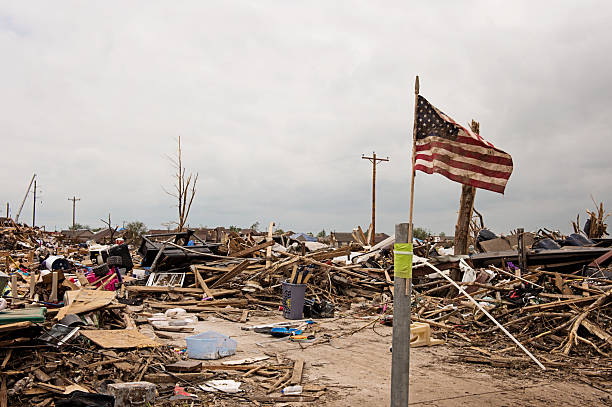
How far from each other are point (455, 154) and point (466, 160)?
147 mm

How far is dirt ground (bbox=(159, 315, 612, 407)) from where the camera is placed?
558 cm

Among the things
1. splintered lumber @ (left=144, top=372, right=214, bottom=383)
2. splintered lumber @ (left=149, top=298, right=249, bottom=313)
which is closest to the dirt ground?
splintered lumber @ (left=144, top=372, right=214, bottom=383)

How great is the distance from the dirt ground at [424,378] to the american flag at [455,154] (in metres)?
2.42

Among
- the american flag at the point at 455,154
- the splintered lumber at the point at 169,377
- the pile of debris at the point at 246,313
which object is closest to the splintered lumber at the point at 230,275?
the pile of debris at the point at 246,313

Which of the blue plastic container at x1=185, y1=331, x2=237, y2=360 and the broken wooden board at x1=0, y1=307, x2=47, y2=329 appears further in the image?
the blue plastic container at x1=185, y1=331, x2=237, y2=360

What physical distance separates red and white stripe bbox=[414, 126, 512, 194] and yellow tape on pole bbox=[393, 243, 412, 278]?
1195 millimetres

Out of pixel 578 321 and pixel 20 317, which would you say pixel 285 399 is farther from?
pixel 578 321

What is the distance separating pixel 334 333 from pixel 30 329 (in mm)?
5581

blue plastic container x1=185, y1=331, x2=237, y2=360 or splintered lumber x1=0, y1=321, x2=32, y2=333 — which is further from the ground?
splintered lumber x1=0, y1=321, x2=32, y2=333

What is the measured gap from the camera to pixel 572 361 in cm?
741

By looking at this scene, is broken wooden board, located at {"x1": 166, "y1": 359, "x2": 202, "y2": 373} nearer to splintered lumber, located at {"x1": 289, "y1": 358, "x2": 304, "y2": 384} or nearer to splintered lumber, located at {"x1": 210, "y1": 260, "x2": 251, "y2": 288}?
splintered lumber, located at {"x1": 289, "y1": 358, "x2": 304, "y2": 384}

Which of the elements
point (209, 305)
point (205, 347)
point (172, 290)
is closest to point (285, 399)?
point (205, 347)

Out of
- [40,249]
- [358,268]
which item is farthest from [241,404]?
[40,249]

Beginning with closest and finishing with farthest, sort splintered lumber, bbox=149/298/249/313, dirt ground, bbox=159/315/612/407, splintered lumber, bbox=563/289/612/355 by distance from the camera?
1. dirt ground, bbox=159/315/612/407
2. splintered lumber, bbox=563/289/612/355
3. splintered lumber, bbox=149/298/249/313
